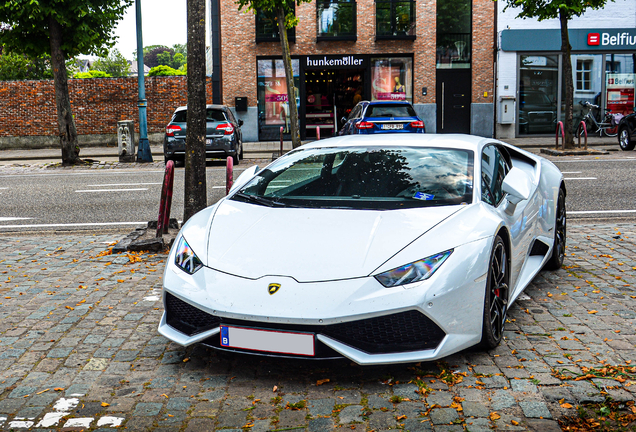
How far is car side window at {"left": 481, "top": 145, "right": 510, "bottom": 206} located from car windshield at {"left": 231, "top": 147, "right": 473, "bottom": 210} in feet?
0.40

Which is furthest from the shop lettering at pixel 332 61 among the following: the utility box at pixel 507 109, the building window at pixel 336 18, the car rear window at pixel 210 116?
the car rear window at pixel 210 116

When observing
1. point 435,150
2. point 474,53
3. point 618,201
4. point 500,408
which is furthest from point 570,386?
point 474,53

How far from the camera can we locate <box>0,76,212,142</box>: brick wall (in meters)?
27.1

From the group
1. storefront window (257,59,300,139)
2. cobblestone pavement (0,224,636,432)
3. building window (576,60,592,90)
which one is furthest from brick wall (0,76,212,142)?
cobblestone pavement (0,224,636,432)

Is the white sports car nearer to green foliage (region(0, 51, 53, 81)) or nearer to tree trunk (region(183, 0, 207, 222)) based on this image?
tree trunk (region(183, 0, 207, 222))

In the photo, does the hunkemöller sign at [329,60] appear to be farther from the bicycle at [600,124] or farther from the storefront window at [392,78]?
the bicycle at [600,124]

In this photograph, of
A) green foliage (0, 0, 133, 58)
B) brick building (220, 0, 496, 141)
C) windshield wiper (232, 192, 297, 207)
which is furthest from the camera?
brick building (220, 0, 496, 141)

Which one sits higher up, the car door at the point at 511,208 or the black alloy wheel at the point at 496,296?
the car door at the point at 511,208

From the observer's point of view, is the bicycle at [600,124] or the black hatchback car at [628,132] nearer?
the black hatchback car at [628,132]

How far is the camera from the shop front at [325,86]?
2788cm

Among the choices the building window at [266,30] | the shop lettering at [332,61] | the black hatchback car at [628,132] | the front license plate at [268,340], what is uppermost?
the building window at [266,30]

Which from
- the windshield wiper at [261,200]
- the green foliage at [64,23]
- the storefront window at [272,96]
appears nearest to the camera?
the windshield wiper at [261,200]

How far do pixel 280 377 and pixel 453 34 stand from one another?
26.8 meters

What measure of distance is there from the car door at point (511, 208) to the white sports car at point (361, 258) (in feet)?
0.05
